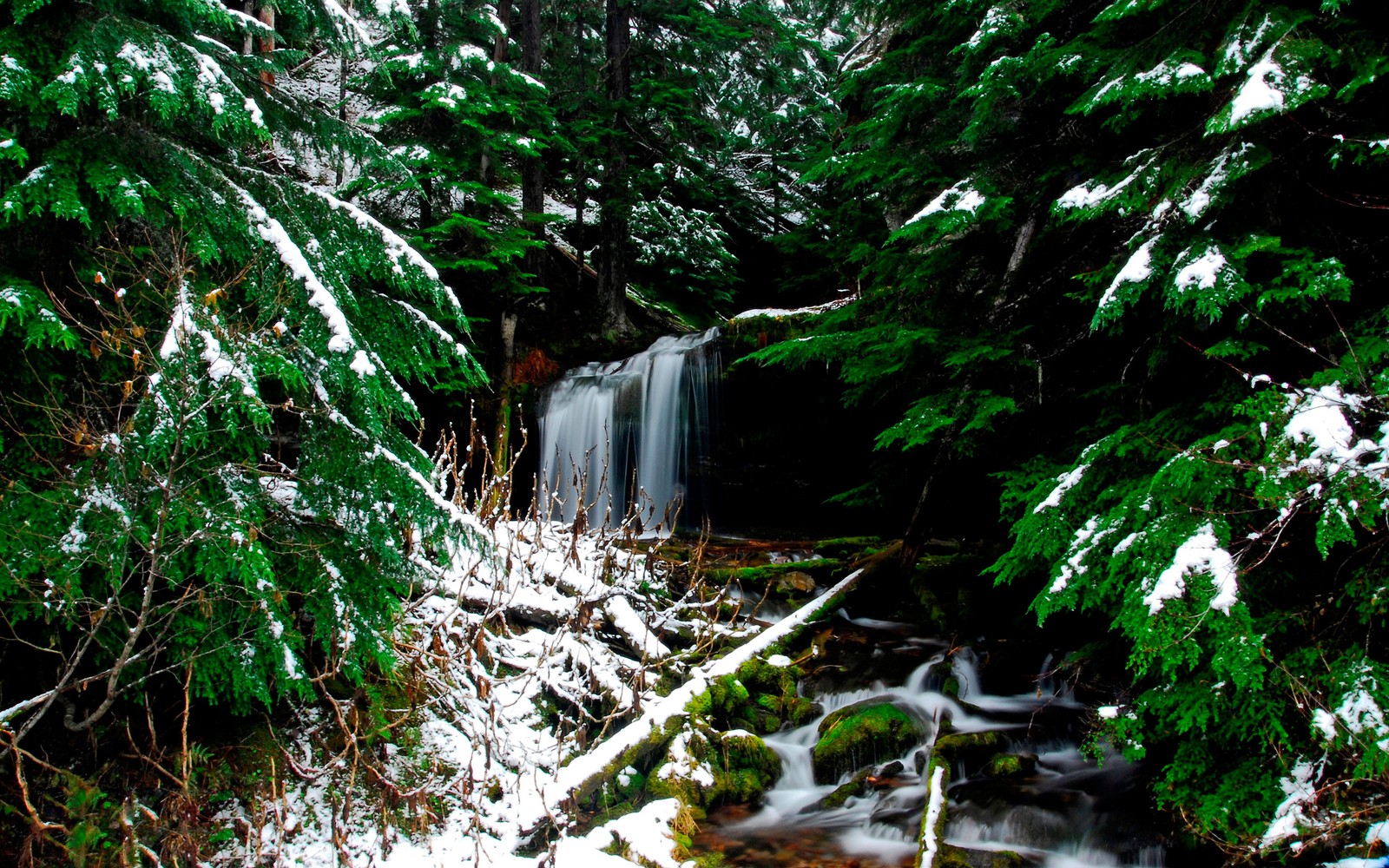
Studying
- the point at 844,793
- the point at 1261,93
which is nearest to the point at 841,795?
the point at 844,793

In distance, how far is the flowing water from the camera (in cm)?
490

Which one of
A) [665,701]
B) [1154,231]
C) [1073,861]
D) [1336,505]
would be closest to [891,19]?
[1154,231]

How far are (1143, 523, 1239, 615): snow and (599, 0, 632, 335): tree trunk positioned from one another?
1132cm

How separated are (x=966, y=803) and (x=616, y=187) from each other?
11557 millimetres

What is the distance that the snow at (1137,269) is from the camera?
4.57m

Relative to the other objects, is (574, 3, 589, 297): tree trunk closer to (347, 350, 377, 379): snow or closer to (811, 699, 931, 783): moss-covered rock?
(811, 699, 931, 783): moss-covered rock

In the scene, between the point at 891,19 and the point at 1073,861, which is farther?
the point at 891,19

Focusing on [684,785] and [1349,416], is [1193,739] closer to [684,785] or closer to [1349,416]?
→ [1349,416]

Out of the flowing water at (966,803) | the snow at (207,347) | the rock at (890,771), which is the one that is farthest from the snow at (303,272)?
the rock at (890,771)

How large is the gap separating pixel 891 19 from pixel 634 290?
27.6 feet

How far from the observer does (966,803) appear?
5254mm

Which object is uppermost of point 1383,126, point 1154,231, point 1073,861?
point 1383,126

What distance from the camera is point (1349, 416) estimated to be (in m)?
3.68

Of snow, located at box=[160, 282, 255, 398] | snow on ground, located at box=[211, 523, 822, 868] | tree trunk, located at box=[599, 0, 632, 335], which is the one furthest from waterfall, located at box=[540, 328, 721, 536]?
snow, located at box=[160, 282, 255, 398]
